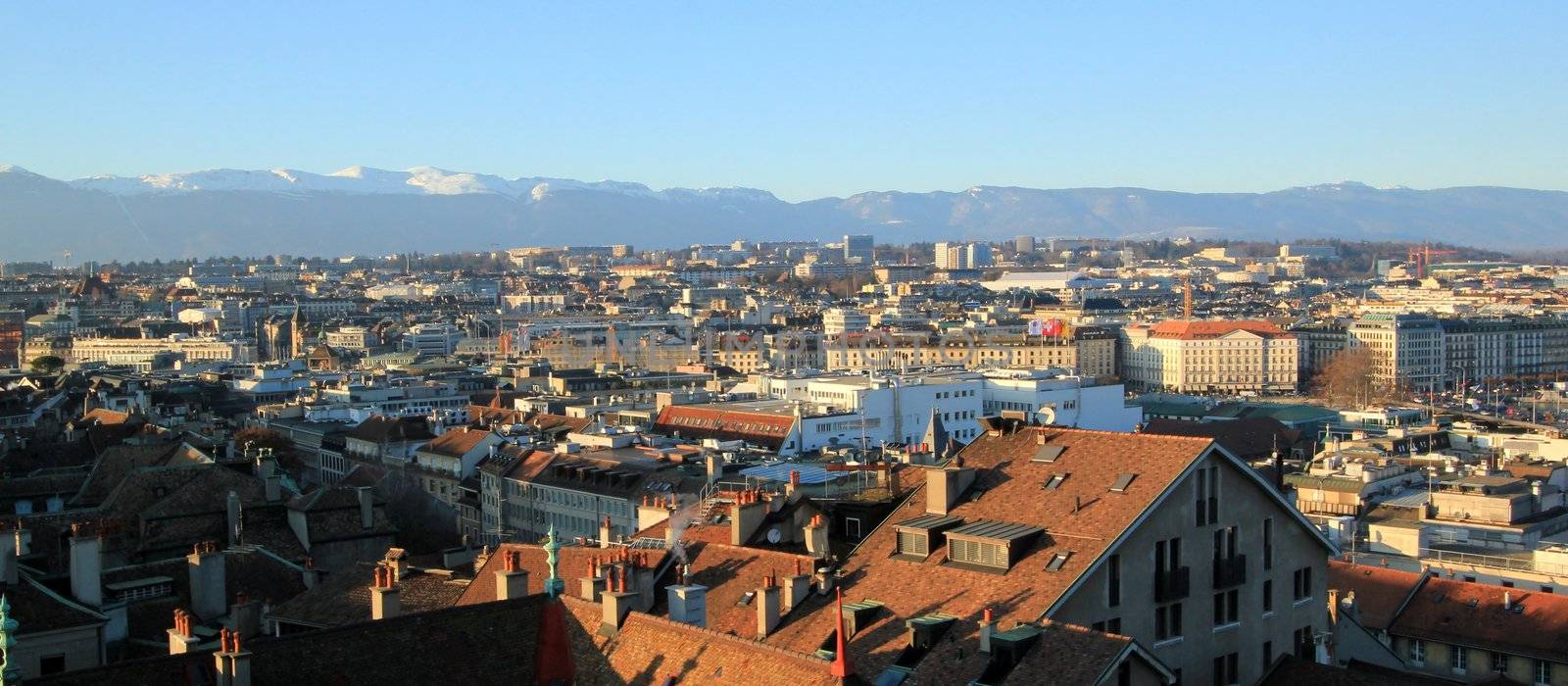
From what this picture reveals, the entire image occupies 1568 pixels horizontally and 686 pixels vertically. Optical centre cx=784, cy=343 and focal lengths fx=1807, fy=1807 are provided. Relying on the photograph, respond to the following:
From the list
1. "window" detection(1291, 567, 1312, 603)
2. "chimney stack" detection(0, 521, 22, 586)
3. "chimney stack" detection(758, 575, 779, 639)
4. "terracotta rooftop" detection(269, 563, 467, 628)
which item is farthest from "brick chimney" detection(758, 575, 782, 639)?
"chimney stack" detection(0, 521, 22, 586)

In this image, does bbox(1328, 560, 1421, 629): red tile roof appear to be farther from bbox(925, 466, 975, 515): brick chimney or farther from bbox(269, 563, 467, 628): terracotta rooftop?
bbox(269, 563, 467, 628): terracotta rooftop

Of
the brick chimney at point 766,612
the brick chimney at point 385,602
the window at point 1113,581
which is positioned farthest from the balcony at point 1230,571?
the brick chimney at point 385,602

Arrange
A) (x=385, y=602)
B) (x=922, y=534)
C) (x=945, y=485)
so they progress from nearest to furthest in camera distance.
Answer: (x=385, y=602), (x=922, y=534), (x=945, y=485)

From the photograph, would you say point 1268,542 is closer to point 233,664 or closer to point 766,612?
point 766,612

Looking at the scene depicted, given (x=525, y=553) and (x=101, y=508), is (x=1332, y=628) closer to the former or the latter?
(x=525, y=553)

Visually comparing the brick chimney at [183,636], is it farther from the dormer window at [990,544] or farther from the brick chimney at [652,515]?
the brick chimney at [652,515]

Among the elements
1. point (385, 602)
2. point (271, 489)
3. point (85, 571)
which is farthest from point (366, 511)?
point (385, 602)

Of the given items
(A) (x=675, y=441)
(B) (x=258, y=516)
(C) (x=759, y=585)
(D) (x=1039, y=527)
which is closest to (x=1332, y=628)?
(D) (x=1039, y=527)
